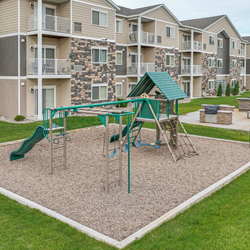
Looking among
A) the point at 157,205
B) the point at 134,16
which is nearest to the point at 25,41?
the point at 134,16

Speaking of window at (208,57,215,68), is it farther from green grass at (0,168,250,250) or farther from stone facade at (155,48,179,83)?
green grass at (0,168,250,250)

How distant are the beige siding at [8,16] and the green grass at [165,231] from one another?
1780cm

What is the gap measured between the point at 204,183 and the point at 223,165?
2.20m

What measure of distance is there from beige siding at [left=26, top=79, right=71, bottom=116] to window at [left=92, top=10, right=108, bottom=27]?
5555 mm

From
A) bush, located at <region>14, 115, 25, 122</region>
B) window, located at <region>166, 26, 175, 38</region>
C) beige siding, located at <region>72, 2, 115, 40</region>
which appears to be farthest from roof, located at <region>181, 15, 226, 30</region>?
bush, located at <region>14, 115, 25, 122</region>

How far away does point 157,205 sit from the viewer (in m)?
7.81

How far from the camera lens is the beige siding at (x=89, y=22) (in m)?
24.1

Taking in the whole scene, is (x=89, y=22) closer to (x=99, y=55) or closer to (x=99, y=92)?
(x=99, y=55)

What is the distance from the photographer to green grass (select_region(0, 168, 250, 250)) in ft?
19.3

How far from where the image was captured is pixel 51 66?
2305 centimetres

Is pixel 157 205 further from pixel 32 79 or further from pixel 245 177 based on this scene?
pixel 32 79

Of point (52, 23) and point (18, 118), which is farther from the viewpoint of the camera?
point (52, 23)

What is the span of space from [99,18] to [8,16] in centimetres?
705

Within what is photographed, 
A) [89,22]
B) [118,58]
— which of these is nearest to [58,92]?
[89,22]
